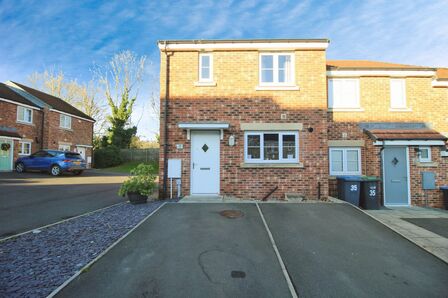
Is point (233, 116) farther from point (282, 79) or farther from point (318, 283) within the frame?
point (318, 283)

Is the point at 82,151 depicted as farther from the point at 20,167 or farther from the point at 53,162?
the point at 53,162

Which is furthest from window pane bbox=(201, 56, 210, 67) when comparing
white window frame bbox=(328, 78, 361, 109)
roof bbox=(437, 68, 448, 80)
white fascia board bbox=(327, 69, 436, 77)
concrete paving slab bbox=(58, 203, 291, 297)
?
roof bbox=(437, 68, 448, 80)

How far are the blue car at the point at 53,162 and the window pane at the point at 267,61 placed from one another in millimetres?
15552

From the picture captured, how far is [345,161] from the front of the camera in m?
9.81

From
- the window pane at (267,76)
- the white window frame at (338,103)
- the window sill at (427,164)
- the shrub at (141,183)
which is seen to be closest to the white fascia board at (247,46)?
the window pane at (267,76)

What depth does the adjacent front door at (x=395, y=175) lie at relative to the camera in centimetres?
973

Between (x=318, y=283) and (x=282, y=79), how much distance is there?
741cm

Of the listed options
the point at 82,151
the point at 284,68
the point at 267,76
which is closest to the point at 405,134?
the point at 284,68

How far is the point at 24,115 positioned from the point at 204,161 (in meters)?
20.3

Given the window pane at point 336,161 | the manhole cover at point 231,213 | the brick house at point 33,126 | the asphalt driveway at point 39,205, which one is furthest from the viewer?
the brick house at point 33,126

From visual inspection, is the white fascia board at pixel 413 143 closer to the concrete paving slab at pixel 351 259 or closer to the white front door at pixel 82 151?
the concrete paving slab at pixel 351 259

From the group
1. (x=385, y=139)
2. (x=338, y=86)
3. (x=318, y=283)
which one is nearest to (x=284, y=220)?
(x=318, y=283)

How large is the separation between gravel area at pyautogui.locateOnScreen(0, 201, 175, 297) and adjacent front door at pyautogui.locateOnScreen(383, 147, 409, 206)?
9.70 m

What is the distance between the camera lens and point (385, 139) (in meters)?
9.30
